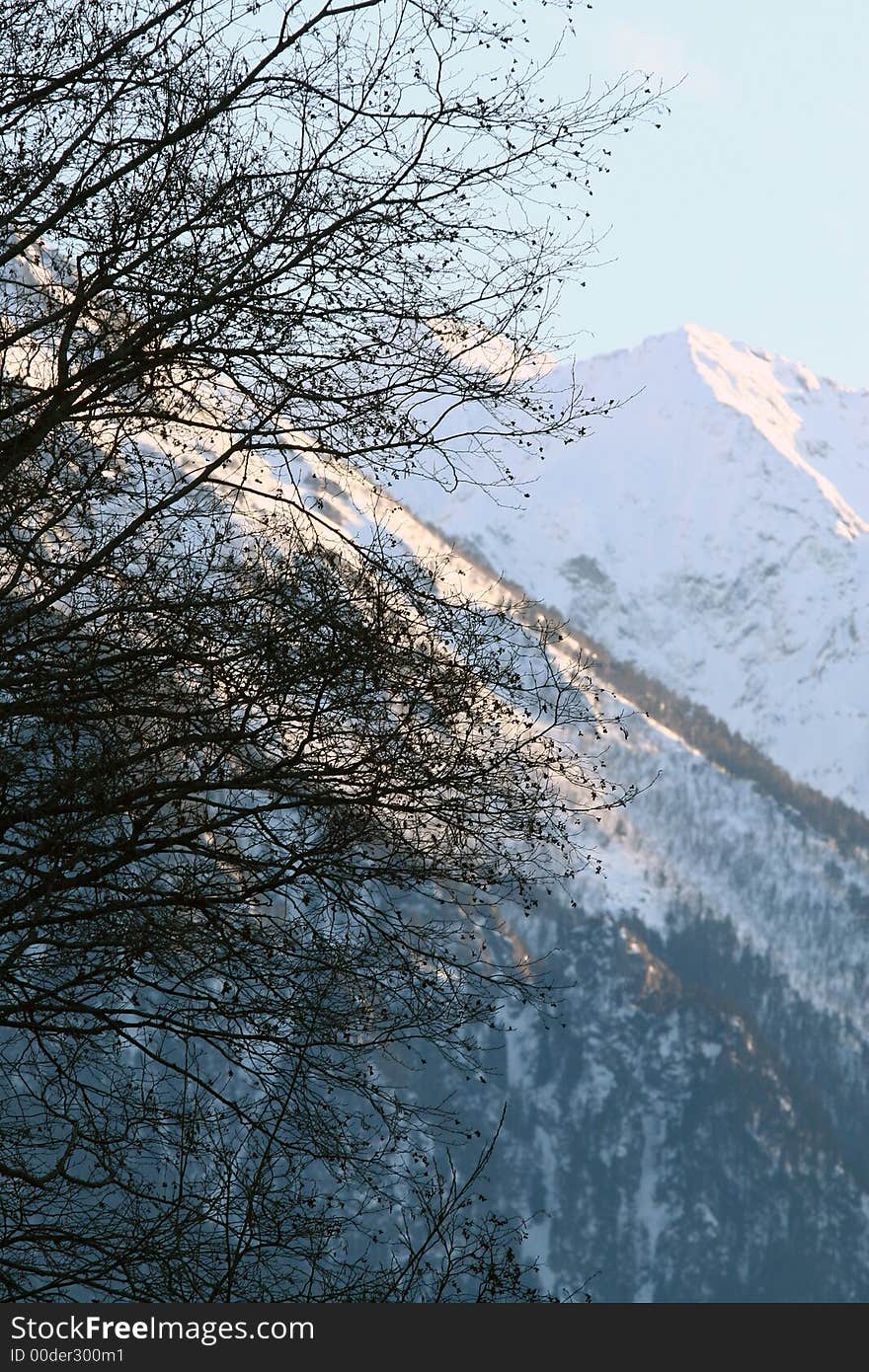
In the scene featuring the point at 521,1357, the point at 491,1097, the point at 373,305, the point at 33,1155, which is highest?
the point at 491,1097

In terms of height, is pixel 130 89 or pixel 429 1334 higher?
pixel 130 89

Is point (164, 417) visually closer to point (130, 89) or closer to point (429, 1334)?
point (130, 89)

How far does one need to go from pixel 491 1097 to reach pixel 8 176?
174551 mm

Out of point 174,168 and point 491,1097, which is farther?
point 491,1097

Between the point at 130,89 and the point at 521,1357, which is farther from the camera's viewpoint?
the point at 130,89

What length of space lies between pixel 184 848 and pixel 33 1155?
6.47 feet

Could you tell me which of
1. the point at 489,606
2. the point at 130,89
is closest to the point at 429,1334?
the point at 489,606

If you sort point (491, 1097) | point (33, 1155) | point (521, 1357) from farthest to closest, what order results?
point (491, 1097) → point (33, 1155) → point (521, 1357)

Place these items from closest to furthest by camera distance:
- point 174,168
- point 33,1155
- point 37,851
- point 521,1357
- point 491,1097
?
point 521,1357 < point 37,851 < point 174,168 < point 33,1155 < point 491,1097

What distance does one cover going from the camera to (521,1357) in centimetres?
717

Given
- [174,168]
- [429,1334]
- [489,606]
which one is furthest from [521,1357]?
[174,168]

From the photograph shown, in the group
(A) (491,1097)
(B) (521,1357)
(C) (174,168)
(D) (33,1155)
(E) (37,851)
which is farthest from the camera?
(A) (491,1097)

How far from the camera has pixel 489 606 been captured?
8.94 m

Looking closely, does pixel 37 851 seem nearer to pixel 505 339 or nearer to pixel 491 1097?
pixel 505 339
